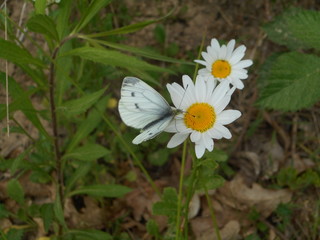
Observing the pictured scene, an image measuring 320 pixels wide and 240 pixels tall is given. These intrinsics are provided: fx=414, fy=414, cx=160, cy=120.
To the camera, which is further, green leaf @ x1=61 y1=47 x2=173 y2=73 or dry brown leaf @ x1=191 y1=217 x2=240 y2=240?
dry brown leaf @ x1=191 y1=217 x2=240 y2=240

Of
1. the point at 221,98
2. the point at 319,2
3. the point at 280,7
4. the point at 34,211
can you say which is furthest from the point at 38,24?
the point at 319,2

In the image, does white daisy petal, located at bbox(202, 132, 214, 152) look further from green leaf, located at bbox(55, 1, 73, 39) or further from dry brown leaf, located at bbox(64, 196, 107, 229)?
dry brown leaf, located at bbox(64, 196, 107, 229)

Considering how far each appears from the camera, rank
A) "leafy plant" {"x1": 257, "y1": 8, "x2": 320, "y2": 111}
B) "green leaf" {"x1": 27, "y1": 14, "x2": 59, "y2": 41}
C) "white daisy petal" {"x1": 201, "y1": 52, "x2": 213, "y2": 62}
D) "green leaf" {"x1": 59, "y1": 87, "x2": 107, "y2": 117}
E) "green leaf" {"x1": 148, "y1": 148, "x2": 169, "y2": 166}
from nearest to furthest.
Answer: "green leaf" {"x1": 27, "y1": 14, "x2": 59, "y2": 41} → "green leaf" {"x1": 59, "y1": 87, "x2": 107, "y2": 117} → "white daisy petal" {"x1": 201, "y1": 52, "x2": 213, "y2": 62} → "leafy plant" {"x1": 257, "y1": 8, "x2": 320, "y2": 111} → "green leaf" {"x1": 148, "y1": 148, "x2": 169, "y2": 166}

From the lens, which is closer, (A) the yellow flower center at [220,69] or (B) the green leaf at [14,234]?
(A) the yellow flower center at [220,69]

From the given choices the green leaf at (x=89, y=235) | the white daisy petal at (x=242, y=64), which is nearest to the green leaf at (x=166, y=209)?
the green leaf at (x=89, y=235)

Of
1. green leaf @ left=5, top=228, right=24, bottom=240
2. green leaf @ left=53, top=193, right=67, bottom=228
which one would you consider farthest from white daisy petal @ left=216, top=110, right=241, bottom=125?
green leaf @ left=5, top=228, right=24, bottom=240

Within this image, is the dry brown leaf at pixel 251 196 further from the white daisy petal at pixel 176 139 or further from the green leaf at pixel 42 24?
the green leaf at pixel 42 24
